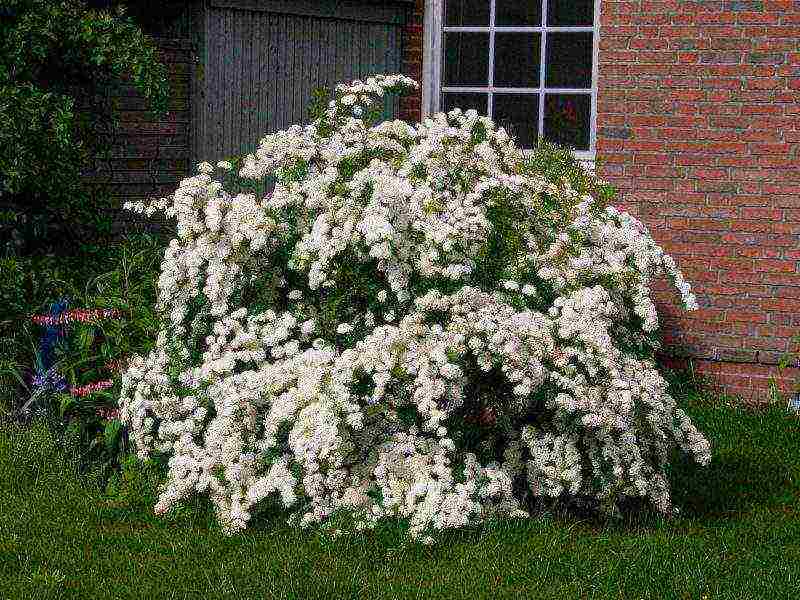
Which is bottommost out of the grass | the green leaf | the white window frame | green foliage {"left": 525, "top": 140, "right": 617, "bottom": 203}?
the grass

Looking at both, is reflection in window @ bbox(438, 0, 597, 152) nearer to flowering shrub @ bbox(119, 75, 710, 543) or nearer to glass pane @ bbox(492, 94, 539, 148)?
glass pane @ bbox(492, 94, 539, 148)

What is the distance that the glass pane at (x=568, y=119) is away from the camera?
8.66 m

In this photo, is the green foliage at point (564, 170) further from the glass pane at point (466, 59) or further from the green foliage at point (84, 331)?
the glass pane at point (466, 59)

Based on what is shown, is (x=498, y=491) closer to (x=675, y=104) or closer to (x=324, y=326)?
(x=324, y=326)

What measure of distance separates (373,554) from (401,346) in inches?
33.2

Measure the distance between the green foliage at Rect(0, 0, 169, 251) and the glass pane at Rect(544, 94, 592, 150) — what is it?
117 inches

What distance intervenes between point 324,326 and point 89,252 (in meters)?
2.80

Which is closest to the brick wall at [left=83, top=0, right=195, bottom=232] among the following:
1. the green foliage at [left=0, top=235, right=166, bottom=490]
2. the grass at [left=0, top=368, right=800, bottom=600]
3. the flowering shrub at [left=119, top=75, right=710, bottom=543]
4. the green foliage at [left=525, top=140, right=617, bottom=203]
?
the green foliage at [left=0, top=235, right=166, bottom=490]

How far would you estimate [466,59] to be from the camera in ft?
29.7

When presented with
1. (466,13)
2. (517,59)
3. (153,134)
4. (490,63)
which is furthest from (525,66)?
(153,134)

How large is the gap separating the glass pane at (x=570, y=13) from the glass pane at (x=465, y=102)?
0.76 meters

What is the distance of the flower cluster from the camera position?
6348 millimetres

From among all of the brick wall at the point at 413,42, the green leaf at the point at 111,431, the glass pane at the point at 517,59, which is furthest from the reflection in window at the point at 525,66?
the green leaf at the point at 111,431

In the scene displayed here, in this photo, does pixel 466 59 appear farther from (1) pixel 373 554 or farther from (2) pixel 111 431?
(1) pixel 373 554
